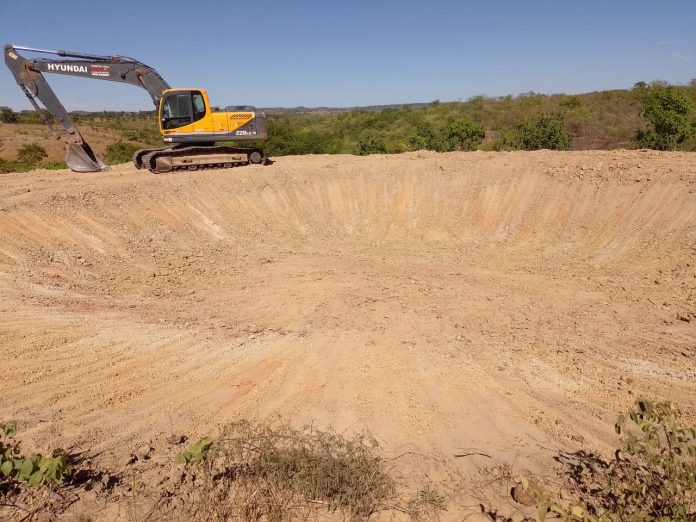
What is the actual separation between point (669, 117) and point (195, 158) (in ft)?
54.4

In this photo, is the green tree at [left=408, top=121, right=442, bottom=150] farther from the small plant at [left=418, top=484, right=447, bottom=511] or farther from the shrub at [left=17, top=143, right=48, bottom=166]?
the shrub at [left=17, top=143, right=48, bottom=166]

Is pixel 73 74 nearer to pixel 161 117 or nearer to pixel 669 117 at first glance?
pixel 161 117

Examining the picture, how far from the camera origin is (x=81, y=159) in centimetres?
1446

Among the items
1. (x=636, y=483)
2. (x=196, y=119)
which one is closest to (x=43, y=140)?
(x=196, y=119)

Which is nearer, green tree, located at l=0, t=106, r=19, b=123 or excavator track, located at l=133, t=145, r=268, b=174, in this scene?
excavator track, located at l=133, t=145, r=268, b=174

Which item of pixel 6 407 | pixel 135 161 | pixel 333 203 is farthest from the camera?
pixel 135 161

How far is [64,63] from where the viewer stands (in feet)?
42.1

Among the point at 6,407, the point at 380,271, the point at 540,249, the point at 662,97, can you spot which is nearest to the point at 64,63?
the point at 380,271

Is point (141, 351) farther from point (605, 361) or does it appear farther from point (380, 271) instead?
point (605, 361)

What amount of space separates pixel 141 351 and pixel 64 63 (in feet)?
35.2

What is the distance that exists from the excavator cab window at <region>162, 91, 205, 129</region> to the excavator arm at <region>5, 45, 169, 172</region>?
Answer: 2.25ft

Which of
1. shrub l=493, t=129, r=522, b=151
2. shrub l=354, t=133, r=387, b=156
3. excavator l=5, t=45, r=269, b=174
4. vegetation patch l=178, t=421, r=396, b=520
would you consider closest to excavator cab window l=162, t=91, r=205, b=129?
excavator l=5, t=45, r=269, b=174

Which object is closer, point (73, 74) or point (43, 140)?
point (73, 74)

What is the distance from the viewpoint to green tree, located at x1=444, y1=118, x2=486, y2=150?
68.3 feet
